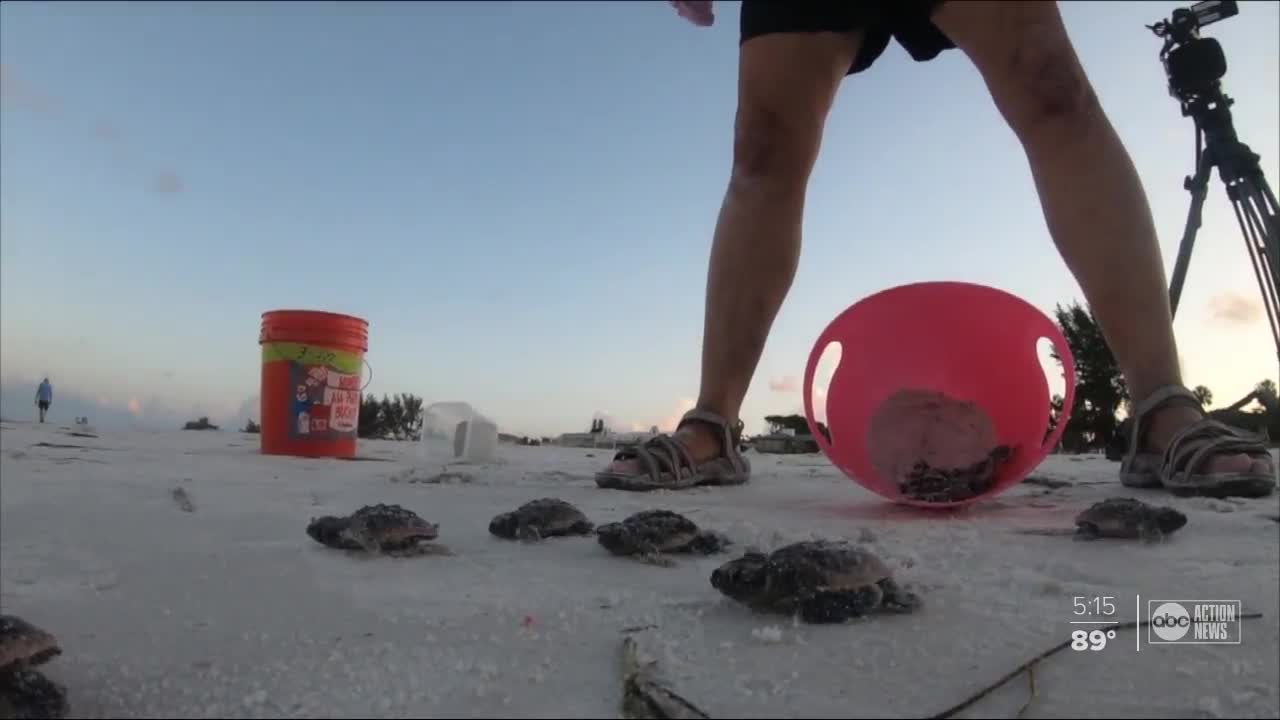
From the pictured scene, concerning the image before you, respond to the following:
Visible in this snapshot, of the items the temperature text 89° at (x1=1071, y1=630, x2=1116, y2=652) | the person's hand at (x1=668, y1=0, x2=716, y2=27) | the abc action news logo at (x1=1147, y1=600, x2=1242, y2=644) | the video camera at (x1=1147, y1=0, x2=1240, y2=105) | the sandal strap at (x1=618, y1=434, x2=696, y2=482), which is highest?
the video camera at (x1=1147, y1=0, x2=1240, y2=105)

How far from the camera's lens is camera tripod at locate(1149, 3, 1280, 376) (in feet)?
14.2

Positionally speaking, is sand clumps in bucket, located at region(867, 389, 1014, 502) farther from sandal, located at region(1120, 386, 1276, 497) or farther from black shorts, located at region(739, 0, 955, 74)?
black shorts, located at region(739, 0, 955, 74)

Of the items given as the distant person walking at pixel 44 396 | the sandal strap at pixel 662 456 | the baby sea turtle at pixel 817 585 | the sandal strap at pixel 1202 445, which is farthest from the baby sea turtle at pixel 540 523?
the distant person walking at pixel 44 396

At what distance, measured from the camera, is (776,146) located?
8.65 ft

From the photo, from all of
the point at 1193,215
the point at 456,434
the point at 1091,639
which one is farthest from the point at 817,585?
the point at 1193,215

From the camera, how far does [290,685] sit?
0.84 meters

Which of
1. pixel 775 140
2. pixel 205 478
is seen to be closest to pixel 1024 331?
pixel 775 140

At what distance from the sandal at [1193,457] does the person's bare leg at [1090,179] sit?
0.03 metres

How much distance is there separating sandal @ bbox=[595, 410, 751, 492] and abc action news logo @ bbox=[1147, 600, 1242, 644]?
1392mm

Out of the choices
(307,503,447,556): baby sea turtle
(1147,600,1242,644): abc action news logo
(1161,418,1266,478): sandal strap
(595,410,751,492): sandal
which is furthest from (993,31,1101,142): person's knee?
(307,503,447,556): baby sea turtle

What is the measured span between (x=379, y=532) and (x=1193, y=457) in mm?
1959

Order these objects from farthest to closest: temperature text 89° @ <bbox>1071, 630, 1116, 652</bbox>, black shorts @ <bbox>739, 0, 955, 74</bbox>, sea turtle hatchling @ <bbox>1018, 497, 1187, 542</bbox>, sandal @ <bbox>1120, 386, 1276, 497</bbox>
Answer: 1. black shorts @ <bbox>739, 0, 955, 74</bbox>
2. sandal @ <bbox>1120, 386, 1276, 497</bbox>
3. sea turtle hatchling @ <bbox>1018, 497, 1187, 542</bbox>
4. temperature text 89° @ <bbox>1071, 630, 1116, 652</bbox>

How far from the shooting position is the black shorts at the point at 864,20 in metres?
2.47

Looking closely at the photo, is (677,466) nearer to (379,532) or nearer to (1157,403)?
(379,532)
